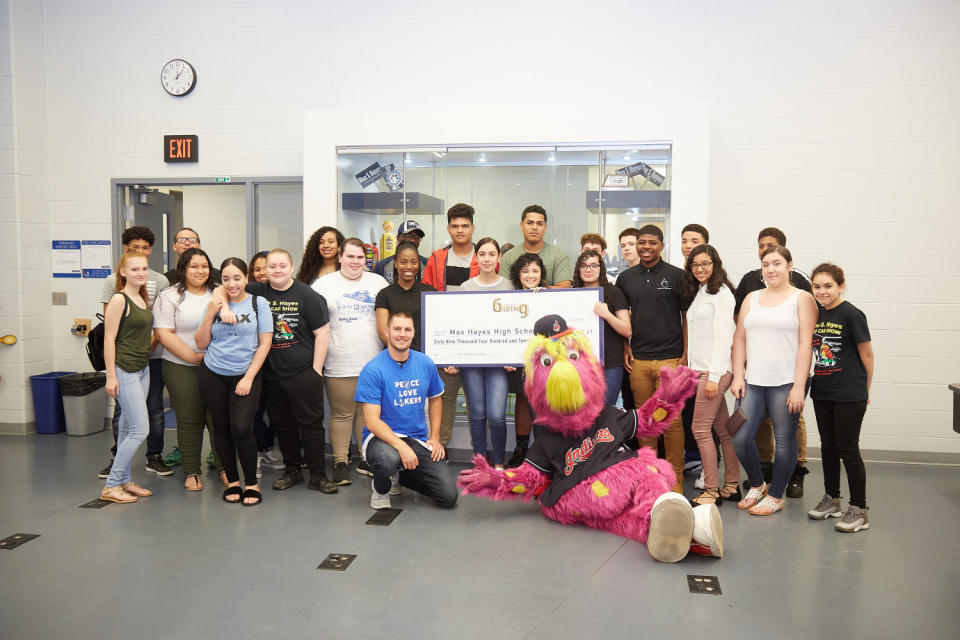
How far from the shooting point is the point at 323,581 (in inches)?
120

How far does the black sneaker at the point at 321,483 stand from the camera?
435 centimetres

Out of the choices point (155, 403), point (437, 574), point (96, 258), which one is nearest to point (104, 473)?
point (155, 403)

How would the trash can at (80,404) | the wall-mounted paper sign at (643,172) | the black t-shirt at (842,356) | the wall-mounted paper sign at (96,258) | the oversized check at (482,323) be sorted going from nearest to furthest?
the black t-shirt at (842,356) → the oversized check at (482,323) → the wall-mounted paper sign at (643,172) → the trash can at (80,404) → the wall-mounted paper sign at (96,258)

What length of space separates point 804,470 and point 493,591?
2422 mm

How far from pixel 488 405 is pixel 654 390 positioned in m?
1.02

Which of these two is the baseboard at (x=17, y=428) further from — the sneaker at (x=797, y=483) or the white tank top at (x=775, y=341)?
the sneaker at (x=797, y=483)

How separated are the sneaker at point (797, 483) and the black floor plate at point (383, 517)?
2305 millimetres

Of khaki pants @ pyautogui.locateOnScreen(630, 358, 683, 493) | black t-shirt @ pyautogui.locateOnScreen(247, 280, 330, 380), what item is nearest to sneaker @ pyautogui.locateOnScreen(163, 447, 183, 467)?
black t-shirt @ pyautogui.locateOnScreen(247, 280, 330, 380)

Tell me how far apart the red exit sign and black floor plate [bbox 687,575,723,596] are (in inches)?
203

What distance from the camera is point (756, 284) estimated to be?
4.22m

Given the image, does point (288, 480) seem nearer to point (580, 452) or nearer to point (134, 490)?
point (134, 490)

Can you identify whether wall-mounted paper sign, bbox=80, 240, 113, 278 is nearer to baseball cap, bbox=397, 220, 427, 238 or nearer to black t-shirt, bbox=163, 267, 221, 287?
black t-shirt, bbox=163, 267, 221, 287

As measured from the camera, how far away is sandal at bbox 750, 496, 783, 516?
3938 mm

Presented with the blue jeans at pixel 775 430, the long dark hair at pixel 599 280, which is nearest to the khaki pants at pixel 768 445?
the blue jeans at pixel 775 430
